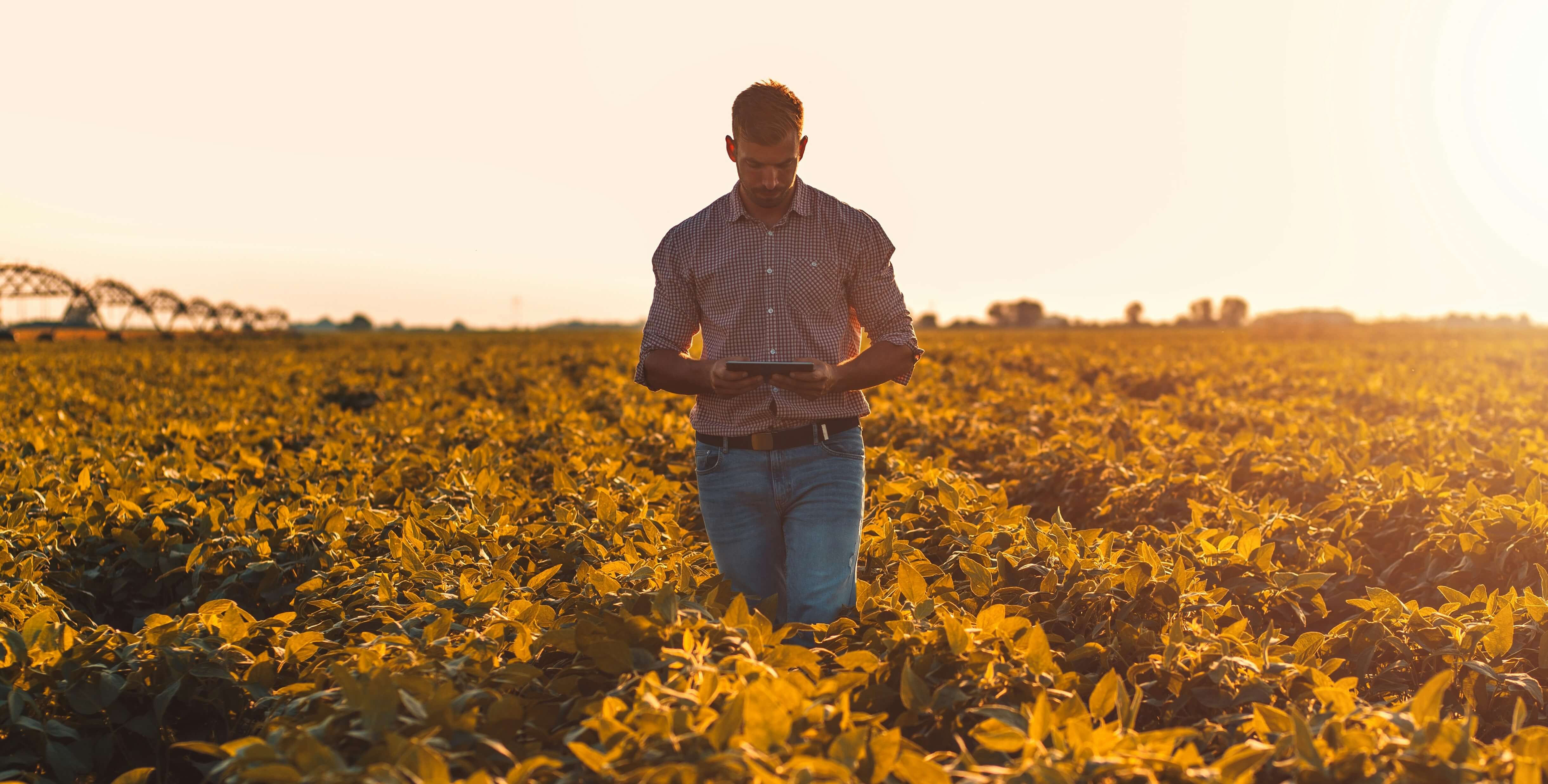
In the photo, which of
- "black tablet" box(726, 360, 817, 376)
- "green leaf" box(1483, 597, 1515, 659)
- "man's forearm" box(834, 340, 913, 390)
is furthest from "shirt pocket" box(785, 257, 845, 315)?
"green leaf" box(1483, 597, 1515, 659)

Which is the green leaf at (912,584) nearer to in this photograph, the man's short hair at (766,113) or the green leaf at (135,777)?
the man's short hair at (766,113)

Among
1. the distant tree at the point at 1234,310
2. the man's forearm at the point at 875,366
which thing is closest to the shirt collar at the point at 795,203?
the man's forearm at the point at 875,366

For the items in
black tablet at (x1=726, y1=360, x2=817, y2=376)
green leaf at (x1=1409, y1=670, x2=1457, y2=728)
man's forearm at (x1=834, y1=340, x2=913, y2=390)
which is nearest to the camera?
green leaf at (x1=1409, y1=670, x2=1457, y2=728)

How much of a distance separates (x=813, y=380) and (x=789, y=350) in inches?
12.9

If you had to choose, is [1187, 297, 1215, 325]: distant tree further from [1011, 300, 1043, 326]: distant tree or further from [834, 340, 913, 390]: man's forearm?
[834, 340, 913, 390]: man's forearm

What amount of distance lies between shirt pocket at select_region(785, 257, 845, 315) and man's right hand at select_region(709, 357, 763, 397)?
329mm

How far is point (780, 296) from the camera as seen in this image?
3.15 m

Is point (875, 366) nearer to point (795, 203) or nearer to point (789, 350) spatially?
point (789, 350)

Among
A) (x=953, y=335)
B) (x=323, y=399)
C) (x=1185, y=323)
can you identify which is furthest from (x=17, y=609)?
(x=1185, y=323)

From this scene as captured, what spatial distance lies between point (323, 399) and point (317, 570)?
10882 millimetres

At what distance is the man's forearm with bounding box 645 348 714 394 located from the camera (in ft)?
9.85

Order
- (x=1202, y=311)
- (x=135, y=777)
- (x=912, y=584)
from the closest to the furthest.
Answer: (x=135, y=777) < (x=912, y=584) < (x=1202, y=311)

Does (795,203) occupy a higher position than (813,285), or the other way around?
(795,203)

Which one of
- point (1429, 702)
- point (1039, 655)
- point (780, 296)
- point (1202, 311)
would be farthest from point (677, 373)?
point (1202, 311)
